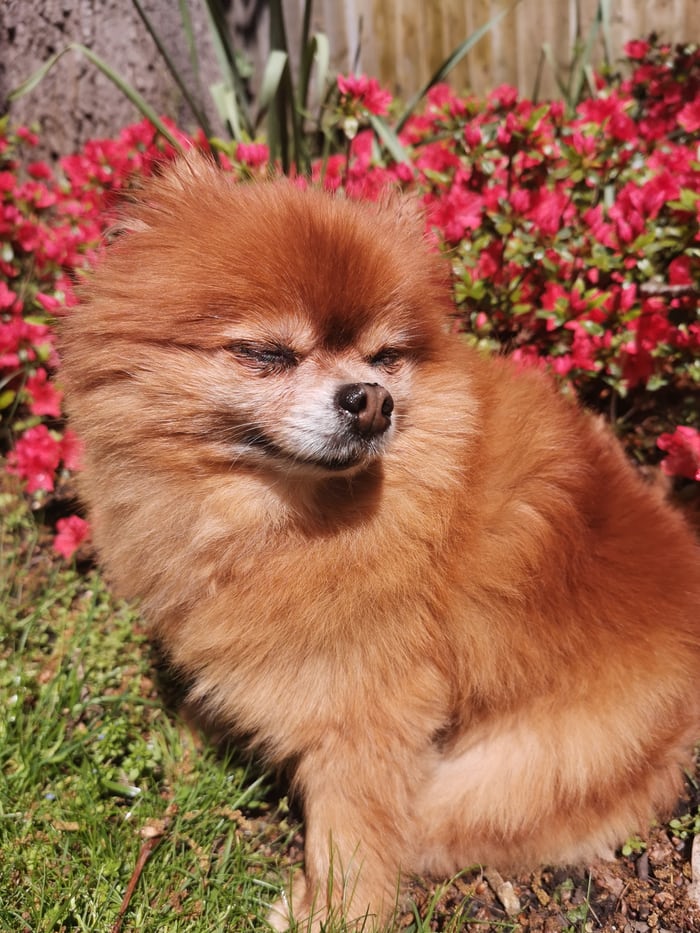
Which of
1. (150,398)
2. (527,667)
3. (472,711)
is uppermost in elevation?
(150,398)

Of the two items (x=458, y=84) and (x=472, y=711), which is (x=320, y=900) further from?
(x=458, y=84)

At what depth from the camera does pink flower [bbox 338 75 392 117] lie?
10.8 feet

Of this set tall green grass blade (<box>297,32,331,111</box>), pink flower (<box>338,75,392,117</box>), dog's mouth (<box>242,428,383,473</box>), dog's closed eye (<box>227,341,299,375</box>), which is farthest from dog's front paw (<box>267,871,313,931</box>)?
tall green grass blade (<box>297,32,331,111</box>)

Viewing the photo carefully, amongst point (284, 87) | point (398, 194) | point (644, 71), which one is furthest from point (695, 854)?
point (644, 71)

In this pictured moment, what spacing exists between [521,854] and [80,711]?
1.50 m

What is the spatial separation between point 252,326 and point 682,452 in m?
1.77

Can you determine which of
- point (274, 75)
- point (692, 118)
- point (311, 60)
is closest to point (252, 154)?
point (274, 75)

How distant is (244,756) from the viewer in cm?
252

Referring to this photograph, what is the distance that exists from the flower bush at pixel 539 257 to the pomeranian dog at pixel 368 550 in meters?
0.69

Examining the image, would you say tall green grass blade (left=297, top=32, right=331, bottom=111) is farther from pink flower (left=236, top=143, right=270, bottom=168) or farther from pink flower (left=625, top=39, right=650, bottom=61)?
pink flower (left=625, top=39, right=650, bottom=61)

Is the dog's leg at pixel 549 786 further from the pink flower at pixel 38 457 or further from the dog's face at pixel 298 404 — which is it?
the pink flower at pixel 38 457

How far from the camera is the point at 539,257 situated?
3.05 metres

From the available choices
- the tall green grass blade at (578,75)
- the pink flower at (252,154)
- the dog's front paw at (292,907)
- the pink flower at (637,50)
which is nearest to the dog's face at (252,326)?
the dog's front paw at (292,907)

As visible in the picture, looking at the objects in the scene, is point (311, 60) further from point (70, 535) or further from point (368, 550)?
point (368, 550)
